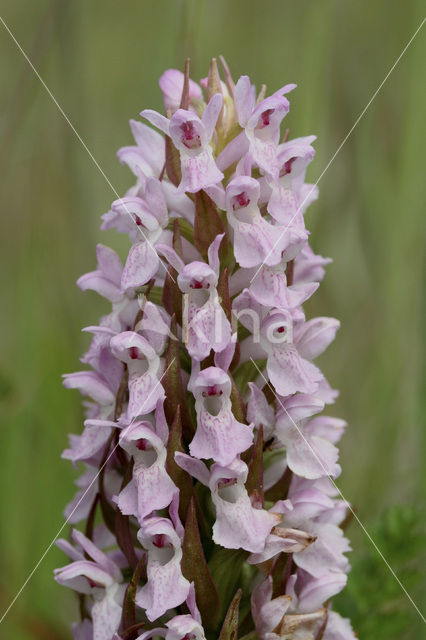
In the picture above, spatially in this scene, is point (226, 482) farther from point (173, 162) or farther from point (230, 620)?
point (173, 162)

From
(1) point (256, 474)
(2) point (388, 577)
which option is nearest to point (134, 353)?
(1) point (256, 474)

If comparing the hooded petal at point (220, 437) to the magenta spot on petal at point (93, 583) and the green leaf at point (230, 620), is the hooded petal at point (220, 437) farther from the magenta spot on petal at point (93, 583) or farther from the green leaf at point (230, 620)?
the magenta spot on petal at point (93, 583)

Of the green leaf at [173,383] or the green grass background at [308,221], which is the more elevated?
the green grass background at [308,221]

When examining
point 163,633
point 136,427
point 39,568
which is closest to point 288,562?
point 163,633

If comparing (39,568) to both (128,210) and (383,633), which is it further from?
(128,210)

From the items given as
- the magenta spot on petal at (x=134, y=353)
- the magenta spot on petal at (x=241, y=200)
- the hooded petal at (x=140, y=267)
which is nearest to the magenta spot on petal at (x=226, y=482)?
the magenta spot on petal at (x=134, y=353)

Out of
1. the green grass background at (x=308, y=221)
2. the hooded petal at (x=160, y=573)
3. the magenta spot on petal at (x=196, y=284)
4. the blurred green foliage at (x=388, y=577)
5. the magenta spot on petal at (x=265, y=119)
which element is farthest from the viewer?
the green grass background at (x=308, y=221)
